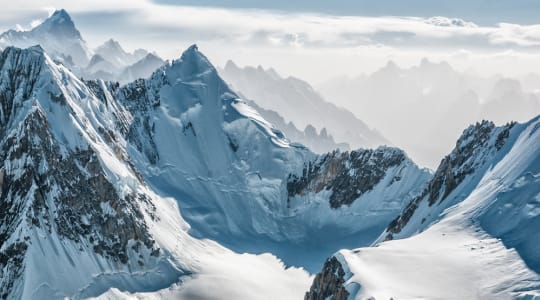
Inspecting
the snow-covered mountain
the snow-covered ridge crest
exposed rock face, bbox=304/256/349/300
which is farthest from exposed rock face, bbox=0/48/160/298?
the snow-covered mountain

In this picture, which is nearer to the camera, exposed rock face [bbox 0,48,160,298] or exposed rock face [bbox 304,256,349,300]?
exposed rock face [bbox 304,256,349,300]

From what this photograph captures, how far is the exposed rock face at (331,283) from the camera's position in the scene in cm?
12104

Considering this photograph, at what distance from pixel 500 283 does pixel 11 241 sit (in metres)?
135

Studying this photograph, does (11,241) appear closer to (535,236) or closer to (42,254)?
(42,254)

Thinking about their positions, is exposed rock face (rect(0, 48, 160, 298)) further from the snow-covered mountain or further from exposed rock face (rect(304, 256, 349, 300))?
the snow-covered mountain

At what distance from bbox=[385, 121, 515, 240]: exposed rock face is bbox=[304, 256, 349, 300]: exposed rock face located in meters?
50.9

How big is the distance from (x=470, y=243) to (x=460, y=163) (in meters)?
56.1

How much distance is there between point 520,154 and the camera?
15375cm

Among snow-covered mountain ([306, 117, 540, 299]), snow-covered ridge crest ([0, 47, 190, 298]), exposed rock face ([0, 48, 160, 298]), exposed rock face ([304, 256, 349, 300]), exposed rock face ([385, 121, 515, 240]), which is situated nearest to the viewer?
snow-covered mountain ([306, 117, 540, 299])

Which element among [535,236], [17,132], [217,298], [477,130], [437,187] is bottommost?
[535,236]

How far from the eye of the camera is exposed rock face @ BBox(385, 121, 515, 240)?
6836 inches

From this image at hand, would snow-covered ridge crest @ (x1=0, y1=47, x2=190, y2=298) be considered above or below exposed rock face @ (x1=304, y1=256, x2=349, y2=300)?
above

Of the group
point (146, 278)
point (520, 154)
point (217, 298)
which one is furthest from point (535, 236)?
point (146, 278)

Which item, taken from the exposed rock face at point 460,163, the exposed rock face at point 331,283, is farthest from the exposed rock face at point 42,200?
the exposed rock face at point 460,163
